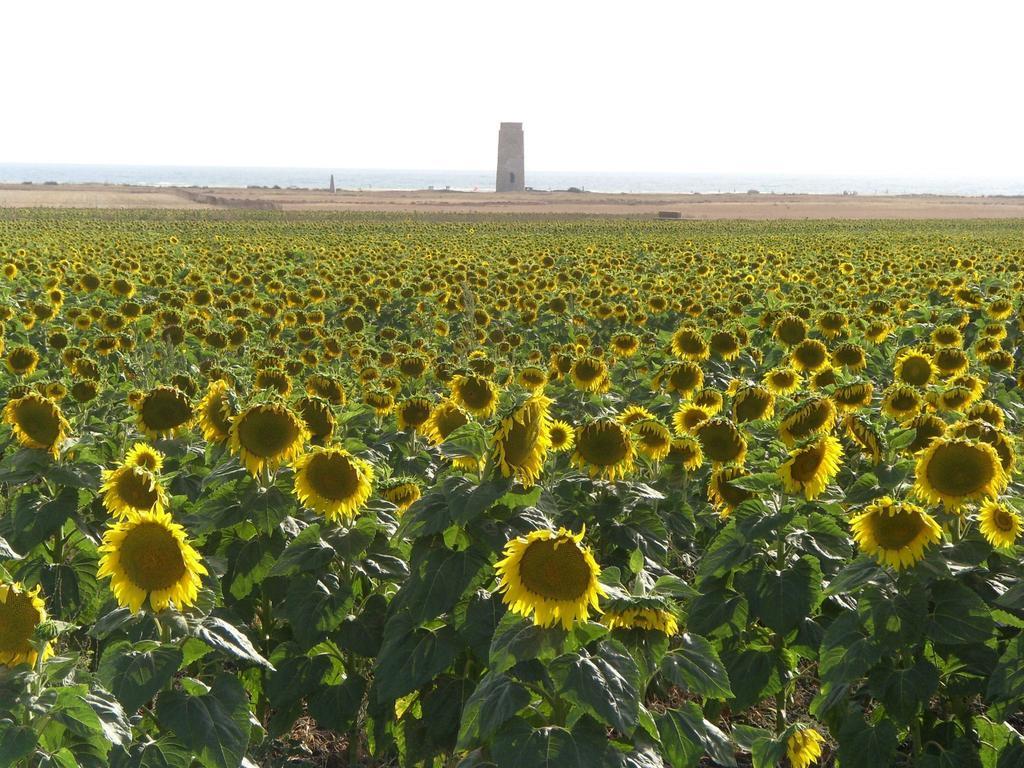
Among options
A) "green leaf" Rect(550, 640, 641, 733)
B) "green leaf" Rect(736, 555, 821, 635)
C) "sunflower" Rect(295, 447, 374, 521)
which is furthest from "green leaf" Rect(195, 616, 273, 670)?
"green leaf" Rect(736, 555, 821, 635)

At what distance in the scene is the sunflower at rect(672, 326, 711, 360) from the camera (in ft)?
26.6

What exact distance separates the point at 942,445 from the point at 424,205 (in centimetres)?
8952

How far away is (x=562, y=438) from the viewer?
475cm

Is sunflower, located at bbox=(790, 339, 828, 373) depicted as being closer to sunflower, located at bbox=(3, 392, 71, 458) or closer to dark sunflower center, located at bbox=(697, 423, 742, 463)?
dark sunflower center, located at bbox=(697, 423, 742, 463)

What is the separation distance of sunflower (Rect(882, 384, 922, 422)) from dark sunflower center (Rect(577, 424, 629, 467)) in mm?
2153

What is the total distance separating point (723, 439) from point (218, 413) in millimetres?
2427

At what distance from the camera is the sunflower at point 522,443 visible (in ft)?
10.6

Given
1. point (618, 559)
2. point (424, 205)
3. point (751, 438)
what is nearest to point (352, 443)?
point (618, 559)

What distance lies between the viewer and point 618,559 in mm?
4297

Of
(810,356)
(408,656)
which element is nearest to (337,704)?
(408,656)

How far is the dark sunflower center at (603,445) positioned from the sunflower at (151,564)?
166cm

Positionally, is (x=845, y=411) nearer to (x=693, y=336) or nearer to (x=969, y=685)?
(x=969, y=685)

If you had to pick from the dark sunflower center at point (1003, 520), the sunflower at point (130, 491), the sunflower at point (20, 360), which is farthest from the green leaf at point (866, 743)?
the sunflower at point (20, 360)

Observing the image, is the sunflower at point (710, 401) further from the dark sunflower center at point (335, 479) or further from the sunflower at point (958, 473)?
the dark sunflower center at point (335, 479)
